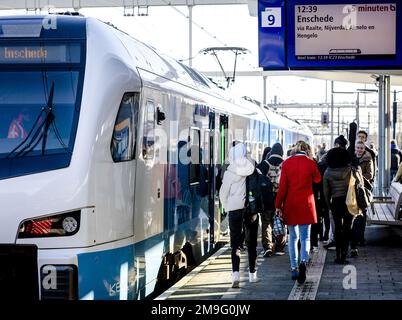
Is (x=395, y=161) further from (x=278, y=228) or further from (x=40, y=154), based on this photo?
(x=40, y=154)

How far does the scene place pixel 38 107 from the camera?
6.72 metres

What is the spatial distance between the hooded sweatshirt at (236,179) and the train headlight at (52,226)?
10.3 ft

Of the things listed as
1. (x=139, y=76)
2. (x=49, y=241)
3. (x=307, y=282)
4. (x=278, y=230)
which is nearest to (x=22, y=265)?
(x=49, y=241)

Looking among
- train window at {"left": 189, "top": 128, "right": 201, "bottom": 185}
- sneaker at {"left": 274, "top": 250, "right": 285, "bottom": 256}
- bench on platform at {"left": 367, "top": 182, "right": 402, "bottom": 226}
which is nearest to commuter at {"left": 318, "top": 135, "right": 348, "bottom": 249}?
bench on platform at {"left": 367, "top": 182, "right": 402, "bottom": 226}

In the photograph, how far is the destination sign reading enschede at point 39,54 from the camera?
6.86 m

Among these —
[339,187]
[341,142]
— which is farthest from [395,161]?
[339,187]

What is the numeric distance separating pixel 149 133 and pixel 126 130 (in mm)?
705

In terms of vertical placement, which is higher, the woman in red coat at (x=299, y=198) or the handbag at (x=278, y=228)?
the woman in red coat at (x=299, y=198)

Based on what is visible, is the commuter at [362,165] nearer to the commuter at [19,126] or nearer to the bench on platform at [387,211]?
the bench on platform at [387,211]

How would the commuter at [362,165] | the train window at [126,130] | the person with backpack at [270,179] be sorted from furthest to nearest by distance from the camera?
the commuter at [362,165]
the person with backpack at [270,179]
the train window at [126,130]

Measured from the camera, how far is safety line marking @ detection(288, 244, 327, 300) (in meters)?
8.80

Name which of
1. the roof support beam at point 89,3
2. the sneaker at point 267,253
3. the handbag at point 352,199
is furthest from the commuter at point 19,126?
the roof support beam at point 89,3

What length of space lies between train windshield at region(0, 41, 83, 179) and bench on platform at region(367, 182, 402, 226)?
6.83 meters

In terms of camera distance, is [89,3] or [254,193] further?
[89,3]
